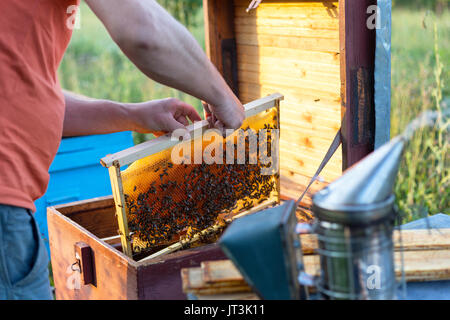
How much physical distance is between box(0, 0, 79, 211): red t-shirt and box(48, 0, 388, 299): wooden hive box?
461 millimetres

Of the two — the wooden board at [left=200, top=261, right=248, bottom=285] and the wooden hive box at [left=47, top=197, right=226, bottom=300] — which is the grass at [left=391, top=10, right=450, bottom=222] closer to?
the wooden hive box at [left=47, top=197, right=226, bottom=300]

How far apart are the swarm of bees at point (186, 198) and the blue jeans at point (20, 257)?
0.46 metres

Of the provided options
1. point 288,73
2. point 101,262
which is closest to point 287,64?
point 288,73

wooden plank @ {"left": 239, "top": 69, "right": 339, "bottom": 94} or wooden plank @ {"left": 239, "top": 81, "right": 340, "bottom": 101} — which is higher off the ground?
wooden plank @ {"left": 239, "top": 69, "right": 339, "bottom": 94}

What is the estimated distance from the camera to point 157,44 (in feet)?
4.09

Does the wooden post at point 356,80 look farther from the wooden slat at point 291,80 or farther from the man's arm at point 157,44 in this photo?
the man's arm at point 157,44

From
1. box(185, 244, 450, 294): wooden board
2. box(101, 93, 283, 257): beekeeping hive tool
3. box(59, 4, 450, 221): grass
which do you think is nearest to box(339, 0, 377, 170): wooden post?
box(59, 4, 450, 221): grass

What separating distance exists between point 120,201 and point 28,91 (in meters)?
0.55

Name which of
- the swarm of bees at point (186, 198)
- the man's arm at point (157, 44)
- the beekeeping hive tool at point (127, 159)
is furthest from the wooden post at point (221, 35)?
the man's arm at point (157, 44)

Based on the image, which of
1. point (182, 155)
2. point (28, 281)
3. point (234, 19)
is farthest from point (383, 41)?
point (28, 281)

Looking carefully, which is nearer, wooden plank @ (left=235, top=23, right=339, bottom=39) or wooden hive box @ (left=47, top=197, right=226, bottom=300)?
wooden hive box @ (left=47, top=197, right=226, bottom=300)

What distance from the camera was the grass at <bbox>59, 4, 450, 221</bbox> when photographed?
3.16m
